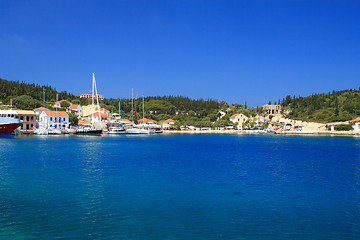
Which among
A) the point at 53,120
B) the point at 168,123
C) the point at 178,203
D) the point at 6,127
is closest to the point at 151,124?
the point at 168,123

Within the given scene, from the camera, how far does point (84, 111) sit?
136000 millimetres

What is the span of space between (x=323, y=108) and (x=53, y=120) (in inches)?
3949

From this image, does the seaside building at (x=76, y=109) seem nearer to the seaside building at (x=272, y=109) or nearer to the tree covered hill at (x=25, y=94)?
the tree covered hill at (x=25, y=94)

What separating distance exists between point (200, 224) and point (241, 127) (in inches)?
4632

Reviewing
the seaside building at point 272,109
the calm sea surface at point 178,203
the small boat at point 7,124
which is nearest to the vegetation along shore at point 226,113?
the seaside building at point 272,109

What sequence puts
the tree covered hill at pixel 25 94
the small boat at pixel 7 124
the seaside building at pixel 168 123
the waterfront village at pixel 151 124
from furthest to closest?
1. the seaside building at pixel 168 123
2. the tree covered hill at pixel 25 94
3. the waterfront village at pixel 151 124
4. the small boat at pixel 7 124

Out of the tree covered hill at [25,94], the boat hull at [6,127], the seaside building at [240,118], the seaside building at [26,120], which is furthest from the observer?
the seaside building at [240,118]

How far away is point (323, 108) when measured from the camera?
12169 centimetres

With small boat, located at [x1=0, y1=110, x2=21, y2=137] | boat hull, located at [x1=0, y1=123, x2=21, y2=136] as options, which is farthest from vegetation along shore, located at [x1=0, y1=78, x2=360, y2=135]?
boat hull, located at [x1=0, y1=123, x2=21, y2=136]

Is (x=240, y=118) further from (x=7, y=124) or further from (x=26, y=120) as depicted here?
(x=7, y=124)

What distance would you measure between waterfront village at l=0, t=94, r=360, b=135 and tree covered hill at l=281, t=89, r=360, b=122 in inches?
156

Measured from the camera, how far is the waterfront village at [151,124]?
8694cm

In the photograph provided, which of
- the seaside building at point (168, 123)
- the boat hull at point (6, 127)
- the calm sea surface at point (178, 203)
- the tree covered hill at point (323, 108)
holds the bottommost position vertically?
the calm sea surface at point (178, 203)

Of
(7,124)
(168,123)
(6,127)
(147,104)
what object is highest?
(147,104)
